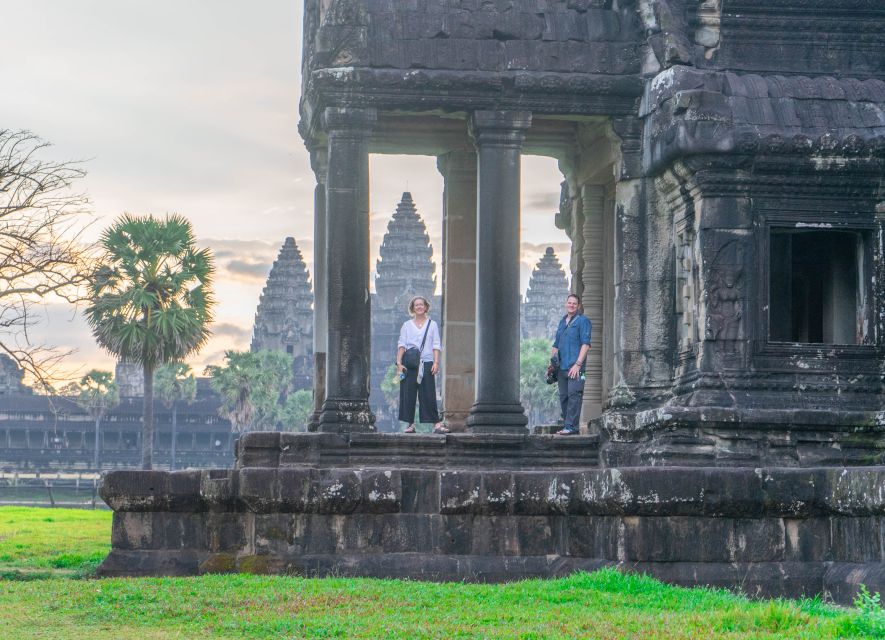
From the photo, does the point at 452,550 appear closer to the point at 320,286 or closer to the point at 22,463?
the point at 320,286

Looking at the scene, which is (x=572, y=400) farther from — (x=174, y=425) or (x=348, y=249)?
(x=174, y=425)

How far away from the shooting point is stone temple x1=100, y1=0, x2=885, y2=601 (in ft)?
42.7

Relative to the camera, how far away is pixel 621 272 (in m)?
17.3

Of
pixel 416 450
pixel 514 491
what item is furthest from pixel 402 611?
pixel 416 450

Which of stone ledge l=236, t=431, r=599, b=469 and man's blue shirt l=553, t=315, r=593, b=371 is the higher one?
man's blue shirt l=553, t=315, r=593, b=371

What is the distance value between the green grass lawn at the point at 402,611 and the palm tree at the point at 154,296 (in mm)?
25770

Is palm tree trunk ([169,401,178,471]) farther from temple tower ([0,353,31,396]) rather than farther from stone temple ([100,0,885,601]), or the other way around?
stone temple ([100,0,885,601])

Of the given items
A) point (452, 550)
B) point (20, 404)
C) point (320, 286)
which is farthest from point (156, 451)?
point (452, 550)

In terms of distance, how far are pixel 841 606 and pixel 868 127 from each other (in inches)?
263

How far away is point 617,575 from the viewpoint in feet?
36.7

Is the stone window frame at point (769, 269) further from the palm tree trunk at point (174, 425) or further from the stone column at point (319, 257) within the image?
the palm tree trunk at point (174, 425)

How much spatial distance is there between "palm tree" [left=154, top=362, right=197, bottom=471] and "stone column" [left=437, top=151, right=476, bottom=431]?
71.9 metres

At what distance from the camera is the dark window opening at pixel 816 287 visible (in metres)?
16.6

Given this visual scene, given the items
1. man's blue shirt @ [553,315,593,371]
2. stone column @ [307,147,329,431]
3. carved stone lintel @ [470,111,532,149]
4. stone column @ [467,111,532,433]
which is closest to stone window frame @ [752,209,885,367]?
man's blue shirt @ [553,315,593,371]
